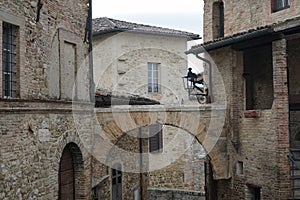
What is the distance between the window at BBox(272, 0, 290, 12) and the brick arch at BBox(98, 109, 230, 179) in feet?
12.0

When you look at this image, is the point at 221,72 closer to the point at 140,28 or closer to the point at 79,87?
the point at 79,87

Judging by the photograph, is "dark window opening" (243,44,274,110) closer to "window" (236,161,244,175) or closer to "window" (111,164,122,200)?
"window" (236,161,244,175)

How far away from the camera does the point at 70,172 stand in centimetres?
1135

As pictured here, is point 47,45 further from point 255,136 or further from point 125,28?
point 125,28

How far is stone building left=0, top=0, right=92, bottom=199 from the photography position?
821 centimetres

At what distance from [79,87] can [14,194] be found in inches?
160

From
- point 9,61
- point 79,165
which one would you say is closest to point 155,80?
point 79,165

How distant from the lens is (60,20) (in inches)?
415

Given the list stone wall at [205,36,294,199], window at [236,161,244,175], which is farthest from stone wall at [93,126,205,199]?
window at [236,161,244,175]

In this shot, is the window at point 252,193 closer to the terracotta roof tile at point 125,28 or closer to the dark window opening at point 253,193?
the dark window opening at point 253,193

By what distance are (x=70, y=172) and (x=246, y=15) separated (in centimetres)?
724

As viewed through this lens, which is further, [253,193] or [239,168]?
[239,168]

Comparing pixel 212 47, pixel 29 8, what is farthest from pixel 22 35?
pixel 212 47

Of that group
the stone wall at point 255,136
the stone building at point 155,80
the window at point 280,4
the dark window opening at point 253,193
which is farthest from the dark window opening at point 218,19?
the dark window opening at point 253,193
